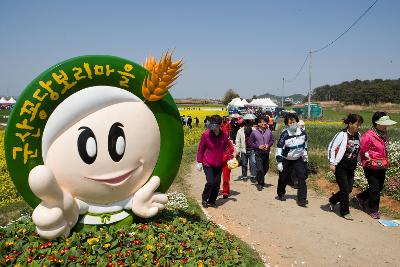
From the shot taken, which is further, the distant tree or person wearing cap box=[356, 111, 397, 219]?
the distant tree

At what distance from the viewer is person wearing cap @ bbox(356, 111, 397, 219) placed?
21.8ft

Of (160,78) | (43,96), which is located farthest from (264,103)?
(43,96)

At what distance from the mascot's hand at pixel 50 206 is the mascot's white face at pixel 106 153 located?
184mm

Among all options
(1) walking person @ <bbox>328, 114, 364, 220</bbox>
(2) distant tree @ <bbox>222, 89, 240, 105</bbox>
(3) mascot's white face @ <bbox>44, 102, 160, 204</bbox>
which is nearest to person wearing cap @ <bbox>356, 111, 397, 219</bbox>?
(1) walking person @ <bbox>328, 114, 364, 220</bbox>

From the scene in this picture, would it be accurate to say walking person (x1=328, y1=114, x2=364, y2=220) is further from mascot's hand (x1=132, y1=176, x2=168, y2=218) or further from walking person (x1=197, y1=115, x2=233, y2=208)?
mascot's hand (x1=132, y1=176, x2=168, y2=218)

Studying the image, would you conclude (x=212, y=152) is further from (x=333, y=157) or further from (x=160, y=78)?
(x=160, y=78)

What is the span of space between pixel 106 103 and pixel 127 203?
1.22 metres

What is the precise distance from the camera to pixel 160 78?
4.50m

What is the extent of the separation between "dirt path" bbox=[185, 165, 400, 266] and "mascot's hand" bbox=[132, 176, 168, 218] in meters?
1.78

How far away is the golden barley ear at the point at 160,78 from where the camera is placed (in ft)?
14.6

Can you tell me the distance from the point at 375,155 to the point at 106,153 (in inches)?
189

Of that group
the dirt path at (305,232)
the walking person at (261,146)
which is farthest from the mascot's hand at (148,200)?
the walking person at (261,146)

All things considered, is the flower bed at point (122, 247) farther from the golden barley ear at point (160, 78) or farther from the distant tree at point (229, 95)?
the distant tree at point (229, 95)

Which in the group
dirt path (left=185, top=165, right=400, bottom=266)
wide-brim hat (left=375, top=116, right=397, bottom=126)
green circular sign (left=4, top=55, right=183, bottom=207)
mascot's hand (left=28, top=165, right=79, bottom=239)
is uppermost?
green circular sign (left=4, top=55, right=183, bottom=207)
